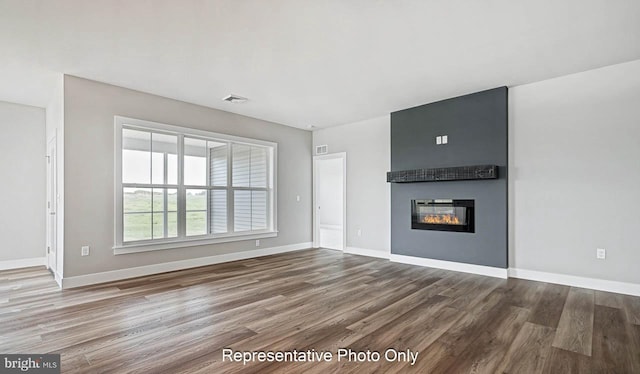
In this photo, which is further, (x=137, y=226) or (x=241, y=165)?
(x=241, y=165)

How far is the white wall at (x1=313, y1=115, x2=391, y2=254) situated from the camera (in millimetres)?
5941

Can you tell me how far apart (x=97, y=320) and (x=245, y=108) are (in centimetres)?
380

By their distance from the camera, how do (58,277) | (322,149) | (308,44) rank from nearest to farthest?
(308,44) → (58,277) → (322,149)

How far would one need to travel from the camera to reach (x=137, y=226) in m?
4.59

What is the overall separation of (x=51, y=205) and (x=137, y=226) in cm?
152

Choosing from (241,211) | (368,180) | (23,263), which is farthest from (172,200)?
(368,180)

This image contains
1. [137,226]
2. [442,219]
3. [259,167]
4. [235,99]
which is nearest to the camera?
[137,226]

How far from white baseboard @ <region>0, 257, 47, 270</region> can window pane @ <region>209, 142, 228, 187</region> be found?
3135mm

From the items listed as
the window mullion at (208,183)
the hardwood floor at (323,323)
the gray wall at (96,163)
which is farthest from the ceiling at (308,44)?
the hardwood floor at (323,323)

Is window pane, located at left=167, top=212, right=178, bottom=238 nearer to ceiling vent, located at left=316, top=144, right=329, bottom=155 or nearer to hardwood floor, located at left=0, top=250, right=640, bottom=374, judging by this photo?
hardwood floor, located at left=0, top=250, right=640, bottom=374

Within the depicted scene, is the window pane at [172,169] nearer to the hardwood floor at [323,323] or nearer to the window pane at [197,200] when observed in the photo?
the window pane at [197,200]

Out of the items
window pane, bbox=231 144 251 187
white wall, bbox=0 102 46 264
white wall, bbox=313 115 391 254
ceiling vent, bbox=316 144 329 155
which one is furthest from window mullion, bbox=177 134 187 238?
white wall, bbox=313 115 391 254

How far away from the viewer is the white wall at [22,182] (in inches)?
197

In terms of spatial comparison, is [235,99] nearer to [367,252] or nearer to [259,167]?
[259,167]
